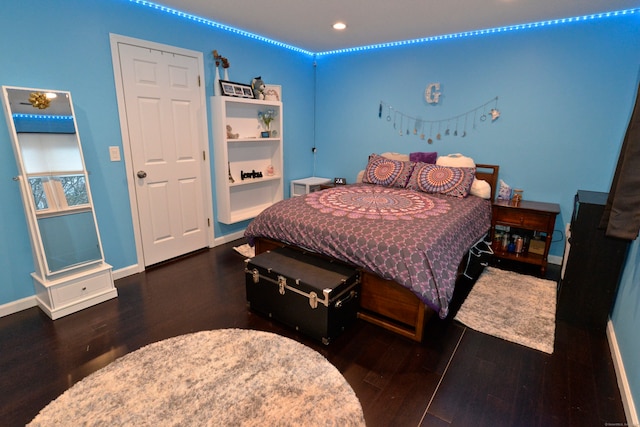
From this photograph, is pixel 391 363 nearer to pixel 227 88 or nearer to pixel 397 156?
pixel 397 156

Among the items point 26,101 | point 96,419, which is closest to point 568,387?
point 96,419

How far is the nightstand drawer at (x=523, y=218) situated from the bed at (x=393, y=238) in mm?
149

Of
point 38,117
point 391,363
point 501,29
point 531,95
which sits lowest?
point 391,363

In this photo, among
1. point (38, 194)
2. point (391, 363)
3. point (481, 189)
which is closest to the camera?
point (391, 363)

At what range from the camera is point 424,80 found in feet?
13.3

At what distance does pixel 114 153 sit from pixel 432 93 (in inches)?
138

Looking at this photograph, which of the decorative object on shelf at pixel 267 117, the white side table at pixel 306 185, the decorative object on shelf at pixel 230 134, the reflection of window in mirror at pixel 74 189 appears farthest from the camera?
the white side table at pixel 306 185

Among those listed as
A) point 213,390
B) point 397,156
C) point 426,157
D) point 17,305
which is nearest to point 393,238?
point 213,390

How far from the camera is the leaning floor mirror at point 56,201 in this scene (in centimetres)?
234

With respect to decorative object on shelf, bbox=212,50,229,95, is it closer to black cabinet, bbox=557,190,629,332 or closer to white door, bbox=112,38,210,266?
white door, bbox=112,38,210,266

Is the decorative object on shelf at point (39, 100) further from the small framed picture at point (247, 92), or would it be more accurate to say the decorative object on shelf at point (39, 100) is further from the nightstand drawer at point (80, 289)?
the small framed picture at point (247, 92)

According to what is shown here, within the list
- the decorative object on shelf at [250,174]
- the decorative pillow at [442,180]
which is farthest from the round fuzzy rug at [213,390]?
the decorative object on shelf at [250,174]

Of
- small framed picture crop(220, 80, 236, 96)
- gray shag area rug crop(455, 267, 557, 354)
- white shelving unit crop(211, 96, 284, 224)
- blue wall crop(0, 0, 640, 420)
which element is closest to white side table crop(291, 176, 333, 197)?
blue wall crop(0, 0, 640, 420)

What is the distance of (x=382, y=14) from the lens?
3104mm
